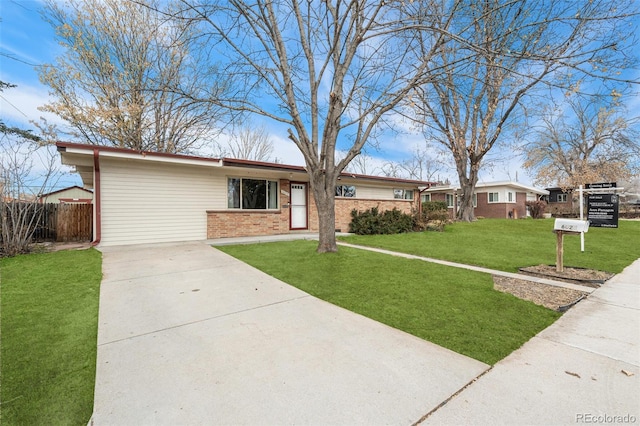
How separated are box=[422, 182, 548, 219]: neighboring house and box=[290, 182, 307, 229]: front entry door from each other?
15931mm

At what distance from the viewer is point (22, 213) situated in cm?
725

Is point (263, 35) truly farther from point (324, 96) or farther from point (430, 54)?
point (430, 54)

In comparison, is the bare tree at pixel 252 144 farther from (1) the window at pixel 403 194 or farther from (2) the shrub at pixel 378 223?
(2) the shrub at pixel 378 223

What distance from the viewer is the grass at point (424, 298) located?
2.85m

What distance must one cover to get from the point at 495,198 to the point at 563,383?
28.2 m

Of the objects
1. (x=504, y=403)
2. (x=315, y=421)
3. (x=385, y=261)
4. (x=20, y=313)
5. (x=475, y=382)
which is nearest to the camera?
(x=315, y=421)

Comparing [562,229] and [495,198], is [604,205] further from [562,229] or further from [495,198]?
[495,198]

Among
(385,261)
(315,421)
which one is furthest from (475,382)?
(385,261)

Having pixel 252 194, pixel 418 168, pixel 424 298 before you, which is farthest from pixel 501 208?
pixel 424 298

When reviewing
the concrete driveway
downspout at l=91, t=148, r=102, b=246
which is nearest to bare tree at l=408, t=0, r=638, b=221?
the concrete driveway

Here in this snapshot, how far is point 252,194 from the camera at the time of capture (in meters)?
11.6

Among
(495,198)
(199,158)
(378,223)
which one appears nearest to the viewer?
(199,158)

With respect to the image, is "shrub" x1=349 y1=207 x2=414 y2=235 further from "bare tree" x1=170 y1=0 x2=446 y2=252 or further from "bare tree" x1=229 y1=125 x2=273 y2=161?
"bare tree" x1=229 y1=125 x2=273 y2=161

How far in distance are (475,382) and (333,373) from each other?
104cm
